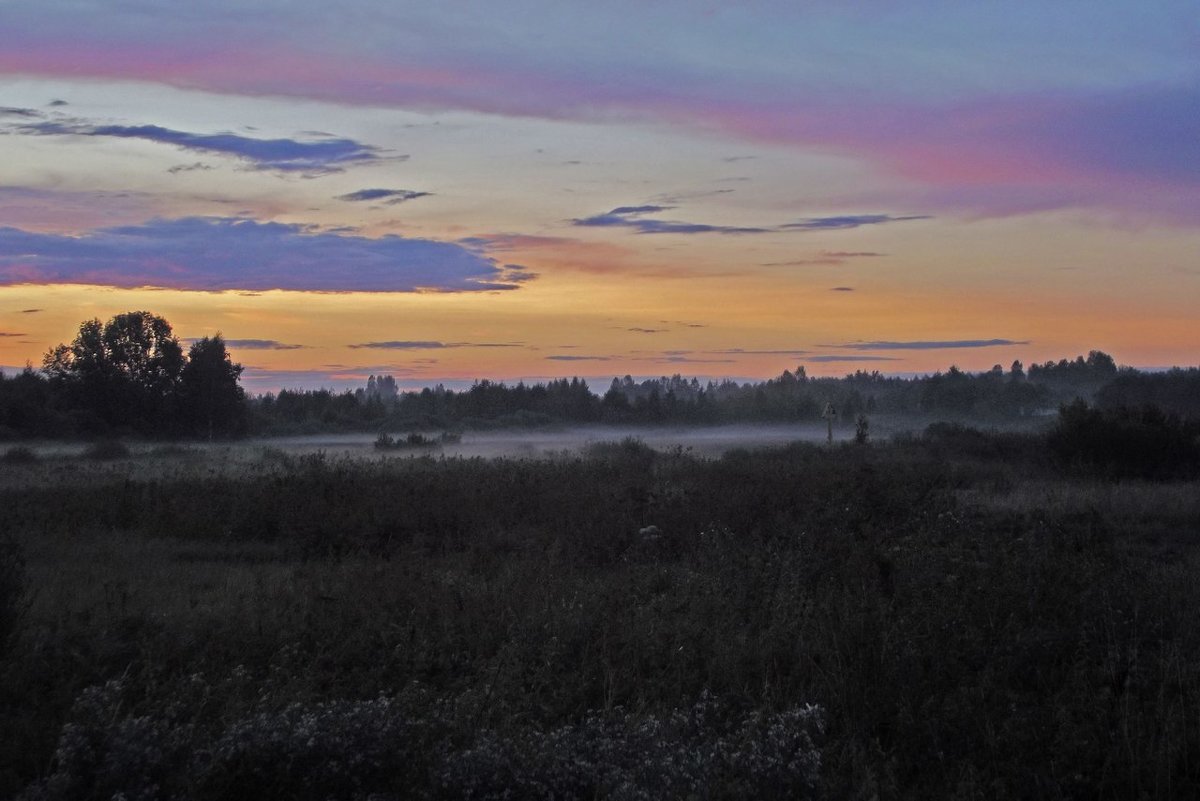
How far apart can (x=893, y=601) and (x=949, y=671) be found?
137cm

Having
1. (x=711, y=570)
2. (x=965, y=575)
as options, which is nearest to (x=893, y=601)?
(x=965, y=575)

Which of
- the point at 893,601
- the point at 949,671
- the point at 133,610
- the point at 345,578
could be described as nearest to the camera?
the point at 949,671

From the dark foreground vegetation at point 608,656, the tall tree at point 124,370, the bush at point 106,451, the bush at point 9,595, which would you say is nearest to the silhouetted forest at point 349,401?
the tall tree at point 124,370

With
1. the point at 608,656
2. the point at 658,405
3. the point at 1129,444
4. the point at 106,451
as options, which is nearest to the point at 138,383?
the point at 106,451

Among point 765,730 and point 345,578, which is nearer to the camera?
point 765,730

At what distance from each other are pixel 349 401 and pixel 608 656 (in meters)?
62.4

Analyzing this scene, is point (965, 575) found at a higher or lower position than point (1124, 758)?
higher

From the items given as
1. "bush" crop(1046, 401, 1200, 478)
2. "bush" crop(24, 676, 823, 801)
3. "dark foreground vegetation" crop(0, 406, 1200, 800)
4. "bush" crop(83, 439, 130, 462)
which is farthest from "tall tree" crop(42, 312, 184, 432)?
"bush" crop(24, 676, 823, 801)

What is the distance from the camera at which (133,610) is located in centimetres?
877

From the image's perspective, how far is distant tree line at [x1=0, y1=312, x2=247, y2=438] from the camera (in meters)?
46.2

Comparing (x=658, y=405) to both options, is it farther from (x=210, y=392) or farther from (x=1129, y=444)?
(x=1129, y=444)

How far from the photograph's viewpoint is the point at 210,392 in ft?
161

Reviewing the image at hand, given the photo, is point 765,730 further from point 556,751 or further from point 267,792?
point 267,792

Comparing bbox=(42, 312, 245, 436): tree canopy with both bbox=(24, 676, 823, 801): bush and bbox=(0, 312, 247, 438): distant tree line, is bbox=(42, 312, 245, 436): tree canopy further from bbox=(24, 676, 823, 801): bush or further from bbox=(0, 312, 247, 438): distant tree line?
bbox=(24, 676, 823, 801): bush
